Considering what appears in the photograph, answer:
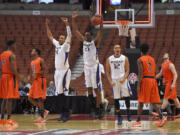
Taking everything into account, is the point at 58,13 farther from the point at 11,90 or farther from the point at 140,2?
the point at 11,90

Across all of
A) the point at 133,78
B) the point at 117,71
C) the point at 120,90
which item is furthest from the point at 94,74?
the point at 133,78

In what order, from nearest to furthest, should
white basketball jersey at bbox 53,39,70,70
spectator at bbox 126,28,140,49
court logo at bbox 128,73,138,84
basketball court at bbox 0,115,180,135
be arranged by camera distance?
1. basketball court at bbox 0,115,180,135
2. white basketball jersey at bbox 53,39,70,70
3. court logo at bbox 128,73,138,84
4. spectator at bbox 126,28,140,49

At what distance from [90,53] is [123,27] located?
444cm

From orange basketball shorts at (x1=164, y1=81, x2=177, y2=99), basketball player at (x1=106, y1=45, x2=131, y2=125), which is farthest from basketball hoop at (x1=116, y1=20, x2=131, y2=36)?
basketball player at (x1=106, y1=45, x2=131, y2=125)

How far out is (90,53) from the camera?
1071 centimetres

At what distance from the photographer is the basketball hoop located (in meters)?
14.6

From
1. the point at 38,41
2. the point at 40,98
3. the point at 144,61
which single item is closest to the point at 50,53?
the point at 38,41

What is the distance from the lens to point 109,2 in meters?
19.2

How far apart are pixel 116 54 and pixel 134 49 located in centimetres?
498

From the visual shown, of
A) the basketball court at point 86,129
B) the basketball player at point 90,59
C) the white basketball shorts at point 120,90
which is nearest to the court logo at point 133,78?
the basketball player at point 90,59

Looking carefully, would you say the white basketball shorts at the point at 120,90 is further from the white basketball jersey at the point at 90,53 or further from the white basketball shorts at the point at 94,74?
the white basketball jersey at the point at 90,53

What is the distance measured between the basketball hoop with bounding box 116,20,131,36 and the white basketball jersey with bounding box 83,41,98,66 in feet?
13.1

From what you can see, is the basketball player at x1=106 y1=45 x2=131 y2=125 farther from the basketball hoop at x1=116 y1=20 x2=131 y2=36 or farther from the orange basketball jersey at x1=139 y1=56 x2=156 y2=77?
the basketball hoop at x1=116 y1=20 x2=131 y2=36

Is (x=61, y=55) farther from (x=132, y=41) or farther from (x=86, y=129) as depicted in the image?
(x=132, y=41)
